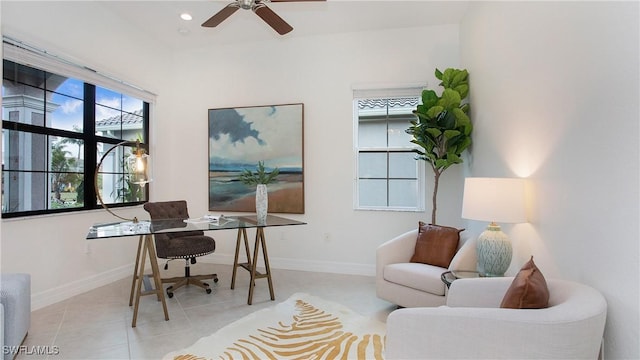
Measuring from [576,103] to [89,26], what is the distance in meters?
4.40

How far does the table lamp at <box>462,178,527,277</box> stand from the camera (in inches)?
82.4

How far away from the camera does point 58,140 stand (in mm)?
3299

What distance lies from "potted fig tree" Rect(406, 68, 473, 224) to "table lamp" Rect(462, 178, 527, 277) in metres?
1.26

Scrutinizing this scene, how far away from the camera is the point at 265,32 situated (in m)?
4.31

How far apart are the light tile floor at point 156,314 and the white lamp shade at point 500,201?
1.30 meters

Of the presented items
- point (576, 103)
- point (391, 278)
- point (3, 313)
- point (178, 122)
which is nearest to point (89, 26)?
point (178, 122)

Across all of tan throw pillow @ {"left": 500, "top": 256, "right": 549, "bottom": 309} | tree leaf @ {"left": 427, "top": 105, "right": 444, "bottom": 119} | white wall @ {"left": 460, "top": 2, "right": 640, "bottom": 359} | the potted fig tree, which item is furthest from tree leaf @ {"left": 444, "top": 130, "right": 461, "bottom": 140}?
tan throw pillow @ {"left": 500, "top": 256, "right": 549, "bottom": 309}

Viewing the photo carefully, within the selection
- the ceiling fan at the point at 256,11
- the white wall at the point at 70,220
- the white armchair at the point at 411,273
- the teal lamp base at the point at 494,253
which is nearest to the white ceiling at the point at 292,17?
the white wall at the point at 70,220

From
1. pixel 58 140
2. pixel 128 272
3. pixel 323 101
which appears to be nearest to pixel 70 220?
pixel 58 140

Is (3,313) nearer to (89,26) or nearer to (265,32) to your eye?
(89,26)

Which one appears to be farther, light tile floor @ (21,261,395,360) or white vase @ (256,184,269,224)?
white vase @ (256,184,269,224)

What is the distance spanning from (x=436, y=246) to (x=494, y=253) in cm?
81

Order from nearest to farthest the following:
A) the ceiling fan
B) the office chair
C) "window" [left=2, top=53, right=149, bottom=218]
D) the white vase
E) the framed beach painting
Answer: the ceiling fan < "window" [left=2, top=53, right=149, bottom=218] < the office chair < the white vase < the framed beach painting

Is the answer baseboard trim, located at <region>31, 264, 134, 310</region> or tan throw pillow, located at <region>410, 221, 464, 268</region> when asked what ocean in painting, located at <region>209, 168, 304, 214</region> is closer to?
baseboard trim, located at <region>31, 264, 134, 310</region>
